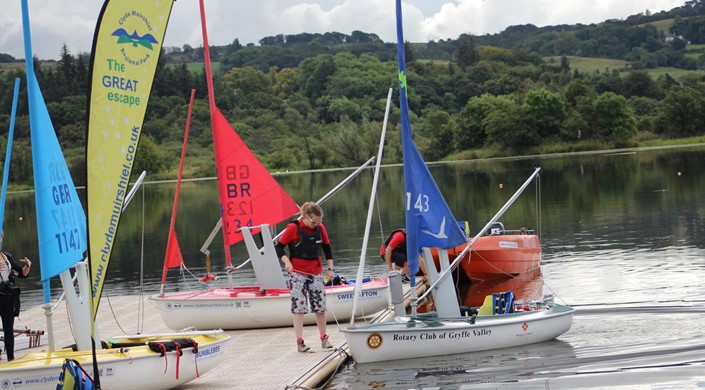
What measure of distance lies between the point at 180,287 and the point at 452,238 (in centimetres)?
1307

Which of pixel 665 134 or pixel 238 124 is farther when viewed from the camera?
pixel 238 124

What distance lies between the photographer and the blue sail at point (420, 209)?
14117mm

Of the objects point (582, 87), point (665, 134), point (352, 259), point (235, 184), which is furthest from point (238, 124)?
point (235, 184)

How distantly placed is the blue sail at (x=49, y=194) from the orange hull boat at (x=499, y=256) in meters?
11.9

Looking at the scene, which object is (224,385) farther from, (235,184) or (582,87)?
(582,87)

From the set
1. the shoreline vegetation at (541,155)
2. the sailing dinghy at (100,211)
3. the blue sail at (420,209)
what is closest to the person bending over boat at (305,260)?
the blue sail at (420,209)

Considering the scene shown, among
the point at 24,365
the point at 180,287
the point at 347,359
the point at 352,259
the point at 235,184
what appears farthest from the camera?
the point at 352,259

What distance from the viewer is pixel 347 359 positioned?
13836 mm

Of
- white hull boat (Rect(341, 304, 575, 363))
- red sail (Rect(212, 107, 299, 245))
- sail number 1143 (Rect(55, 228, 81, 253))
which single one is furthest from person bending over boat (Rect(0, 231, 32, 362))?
red sail (Rect(212, 107, 299, 245))

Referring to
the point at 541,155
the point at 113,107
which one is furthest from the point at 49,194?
the point at 541,155

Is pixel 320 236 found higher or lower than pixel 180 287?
higher

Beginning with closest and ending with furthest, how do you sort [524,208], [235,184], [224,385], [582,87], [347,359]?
[224,385] → [347,359] → [235,184] → [524,208] → [582,87]

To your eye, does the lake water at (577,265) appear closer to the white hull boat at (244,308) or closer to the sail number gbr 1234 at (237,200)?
the white hull boat at (244,308)

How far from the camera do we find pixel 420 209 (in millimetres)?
14211
